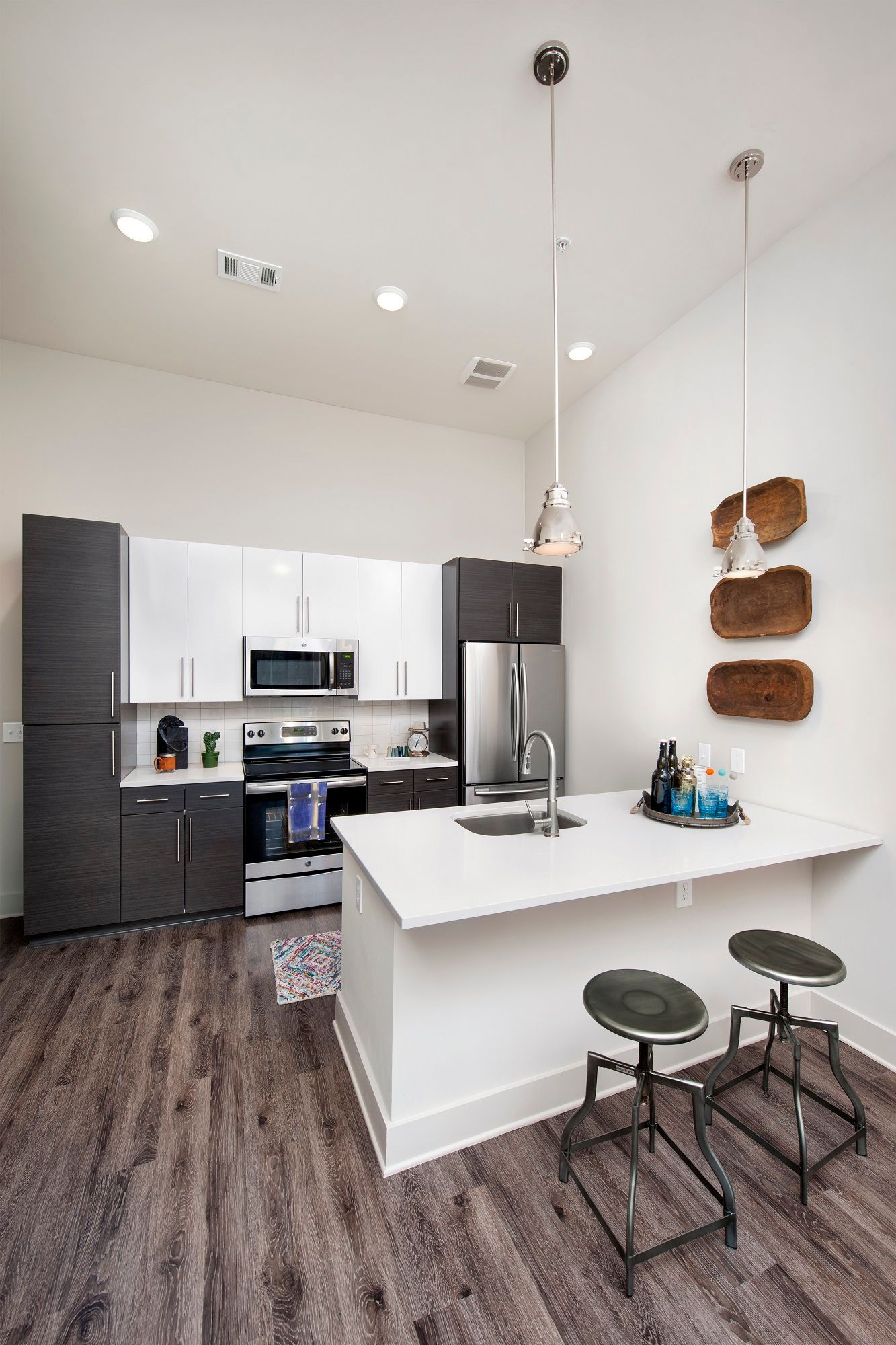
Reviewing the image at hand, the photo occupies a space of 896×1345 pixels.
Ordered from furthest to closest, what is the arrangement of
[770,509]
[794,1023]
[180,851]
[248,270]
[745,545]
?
[180,851] → [248,270] → [770,509] → [745,545] → [794,1023]

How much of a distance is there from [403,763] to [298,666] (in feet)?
3.16

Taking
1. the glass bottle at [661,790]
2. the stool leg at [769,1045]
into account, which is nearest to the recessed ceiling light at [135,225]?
the glass bottle at [661,790]

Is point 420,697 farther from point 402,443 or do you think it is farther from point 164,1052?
point 164,1052

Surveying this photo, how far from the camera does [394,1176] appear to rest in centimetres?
163

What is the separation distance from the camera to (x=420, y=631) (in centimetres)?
416

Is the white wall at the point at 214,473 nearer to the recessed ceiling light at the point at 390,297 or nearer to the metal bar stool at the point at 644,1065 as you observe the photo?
the recessed ceiling light at the point at 390,297

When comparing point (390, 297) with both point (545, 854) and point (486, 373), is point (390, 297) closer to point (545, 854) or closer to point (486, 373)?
point (486, 373)

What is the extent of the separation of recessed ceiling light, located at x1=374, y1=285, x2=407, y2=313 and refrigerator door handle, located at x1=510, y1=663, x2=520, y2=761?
88.9 inches

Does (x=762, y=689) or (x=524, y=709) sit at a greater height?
(x=762, y=689)

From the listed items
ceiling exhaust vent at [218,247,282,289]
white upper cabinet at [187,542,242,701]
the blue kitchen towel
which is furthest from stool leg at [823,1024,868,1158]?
ceiling exhaust vent at [218,247,282,289]

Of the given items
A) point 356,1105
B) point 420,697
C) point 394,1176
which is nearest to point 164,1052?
point 356,1105

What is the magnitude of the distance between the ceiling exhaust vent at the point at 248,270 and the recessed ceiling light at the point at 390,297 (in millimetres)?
487

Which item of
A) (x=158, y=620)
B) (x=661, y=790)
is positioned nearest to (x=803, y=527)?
(x=661, y=790)

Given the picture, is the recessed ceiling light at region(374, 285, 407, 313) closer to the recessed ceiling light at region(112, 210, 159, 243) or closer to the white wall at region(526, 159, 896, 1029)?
the recessed ceiling light at region(112, 210, 159, 243)
